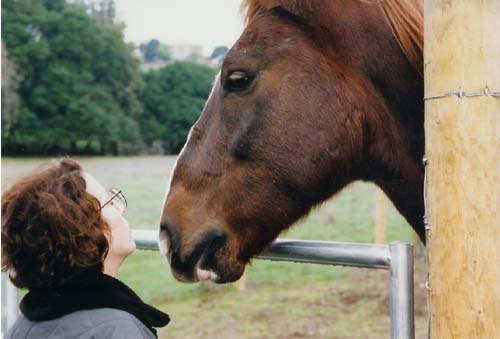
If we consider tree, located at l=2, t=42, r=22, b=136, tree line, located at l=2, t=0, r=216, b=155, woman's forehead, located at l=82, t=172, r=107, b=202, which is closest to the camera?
woman's forehead, located at l=82, t=172, r=107, b=202

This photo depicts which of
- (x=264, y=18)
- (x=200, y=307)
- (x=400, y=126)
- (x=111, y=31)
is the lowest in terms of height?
(x=200, y=307)

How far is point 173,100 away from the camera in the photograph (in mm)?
9555

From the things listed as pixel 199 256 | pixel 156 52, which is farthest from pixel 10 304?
pixel 156 52

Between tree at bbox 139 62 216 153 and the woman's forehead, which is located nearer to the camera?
the woman's forehead

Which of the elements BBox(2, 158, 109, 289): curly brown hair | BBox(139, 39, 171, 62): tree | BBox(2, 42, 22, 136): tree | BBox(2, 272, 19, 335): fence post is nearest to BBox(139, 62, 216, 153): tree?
BBox(139, 39, 171, 62): tree

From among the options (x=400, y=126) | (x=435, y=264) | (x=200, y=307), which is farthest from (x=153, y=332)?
(x=200, y=307)

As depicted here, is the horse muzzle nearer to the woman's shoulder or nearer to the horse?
the horse

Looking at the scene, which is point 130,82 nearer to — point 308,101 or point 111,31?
point 111,31

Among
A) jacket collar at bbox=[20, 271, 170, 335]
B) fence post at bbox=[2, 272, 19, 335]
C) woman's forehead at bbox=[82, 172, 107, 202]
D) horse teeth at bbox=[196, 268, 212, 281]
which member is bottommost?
fence post at bbox=[2, 272, 19, 335]

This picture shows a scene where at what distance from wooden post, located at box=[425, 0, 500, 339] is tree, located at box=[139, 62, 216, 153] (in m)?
6.51

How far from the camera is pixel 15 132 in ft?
35.1

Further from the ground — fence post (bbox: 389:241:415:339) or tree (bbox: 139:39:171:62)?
tree (bbox: 139:39:171:62)

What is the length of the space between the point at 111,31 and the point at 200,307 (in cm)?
629

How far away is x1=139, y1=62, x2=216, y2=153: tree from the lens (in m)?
8.52
